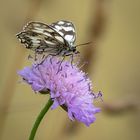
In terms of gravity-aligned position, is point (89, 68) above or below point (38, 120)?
above

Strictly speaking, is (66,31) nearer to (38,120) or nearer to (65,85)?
(65,85)

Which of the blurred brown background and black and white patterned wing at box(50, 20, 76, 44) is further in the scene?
the blurred brown background

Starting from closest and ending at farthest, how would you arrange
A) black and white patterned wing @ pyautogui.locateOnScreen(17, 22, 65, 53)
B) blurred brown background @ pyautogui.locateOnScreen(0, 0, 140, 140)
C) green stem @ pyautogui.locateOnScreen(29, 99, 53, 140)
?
1. green stem @ pyautogui.locateOnScreen(29, 99, 53, 140)
2. black and white patterned wing @ pyautogui.locateOnScreen(17, 22, 65, 53)
3. blurred brown background @ pyautogui.locateOnScreen(0, 0, 140, 140)

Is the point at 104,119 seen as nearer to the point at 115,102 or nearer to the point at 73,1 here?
the point at 73,1

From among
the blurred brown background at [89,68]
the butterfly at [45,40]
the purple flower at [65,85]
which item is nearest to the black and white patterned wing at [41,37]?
the butterfly at [45,40]

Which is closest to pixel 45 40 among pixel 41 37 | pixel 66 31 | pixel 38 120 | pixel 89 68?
pixel 41 37

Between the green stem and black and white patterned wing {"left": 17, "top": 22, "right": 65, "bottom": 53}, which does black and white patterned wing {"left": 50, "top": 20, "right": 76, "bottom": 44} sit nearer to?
black and white patterned wing {"left": 17, "top": 22, "right": 65, "bottom": 53}

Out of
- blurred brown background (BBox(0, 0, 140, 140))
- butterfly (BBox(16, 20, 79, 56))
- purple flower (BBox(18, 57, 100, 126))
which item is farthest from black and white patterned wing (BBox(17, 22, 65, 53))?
blurred brown background (BBox(0, 0, 140, 140))

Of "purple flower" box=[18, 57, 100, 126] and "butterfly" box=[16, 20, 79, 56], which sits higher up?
"butterfly" box=[16, 20, 79, 56]
